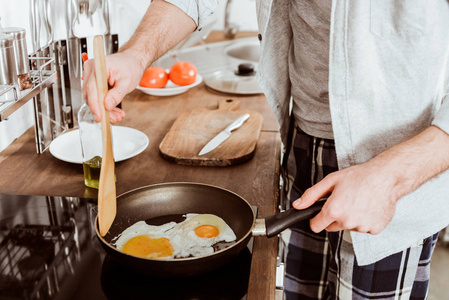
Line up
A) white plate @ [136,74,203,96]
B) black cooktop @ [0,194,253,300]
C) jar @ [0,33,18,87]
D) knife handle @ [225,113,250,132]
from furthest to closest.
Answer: white plate @ [136,74,203,96], knife handle @ [225,113,250,132], jar @ [0,33,18,87], black cooktop @ [0,194,253,300]

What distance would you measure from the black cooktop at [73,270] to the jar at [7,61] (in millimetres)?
288

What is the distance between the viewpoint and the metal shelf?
1020 mm

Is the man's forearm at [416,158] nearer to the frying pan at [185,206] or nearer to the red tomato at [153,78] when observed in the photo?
the frying pan at [185,206]

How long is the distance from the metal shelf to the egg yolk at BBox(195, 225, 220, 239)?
18.0 inches

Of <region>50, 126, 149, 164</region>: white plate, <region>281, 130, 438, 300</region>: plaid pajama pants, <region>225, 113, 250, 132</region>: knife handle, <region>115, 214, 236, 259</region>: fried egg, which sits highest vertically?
<region>225, 113, 250, 132</region>: knife handle

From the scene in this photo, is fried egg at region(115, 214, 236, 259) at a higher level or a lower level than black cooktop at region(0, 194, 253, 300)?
higher

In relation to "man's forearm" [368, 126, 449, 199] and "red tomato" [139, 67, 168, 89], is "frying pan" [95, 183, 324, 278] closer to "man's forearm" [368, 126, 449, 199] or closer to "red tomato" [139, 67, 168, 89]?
"man's forearm" [368, 126, 449, 199]

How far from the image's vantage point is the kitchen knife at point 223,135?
131cm

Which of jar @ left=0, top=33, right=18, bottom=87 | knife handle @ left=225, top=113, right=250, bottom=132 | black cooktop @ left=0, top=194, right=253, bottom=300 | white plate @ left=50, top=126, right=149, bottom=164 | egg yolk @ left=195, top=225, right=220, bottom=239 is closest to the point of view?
black cooktop @ left=0, top=194, right=253, bottom=300

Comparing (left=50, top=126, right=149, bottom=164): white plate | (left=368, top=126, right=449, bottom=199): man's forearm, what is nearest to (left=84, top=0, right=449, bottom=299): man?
(left=368, top=126, right=449, bottom=199): man's forearm

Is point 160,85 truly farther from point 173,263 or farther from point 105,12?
point 173,263

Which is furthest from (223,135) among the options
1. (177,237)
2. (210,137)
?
(177,237)

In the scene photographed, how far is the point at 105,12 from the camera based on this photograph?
5.45 ft

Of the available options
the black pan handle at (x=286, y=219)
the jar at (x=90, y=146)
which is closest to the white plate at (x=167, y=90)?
the jar at (x=90, y=146)
